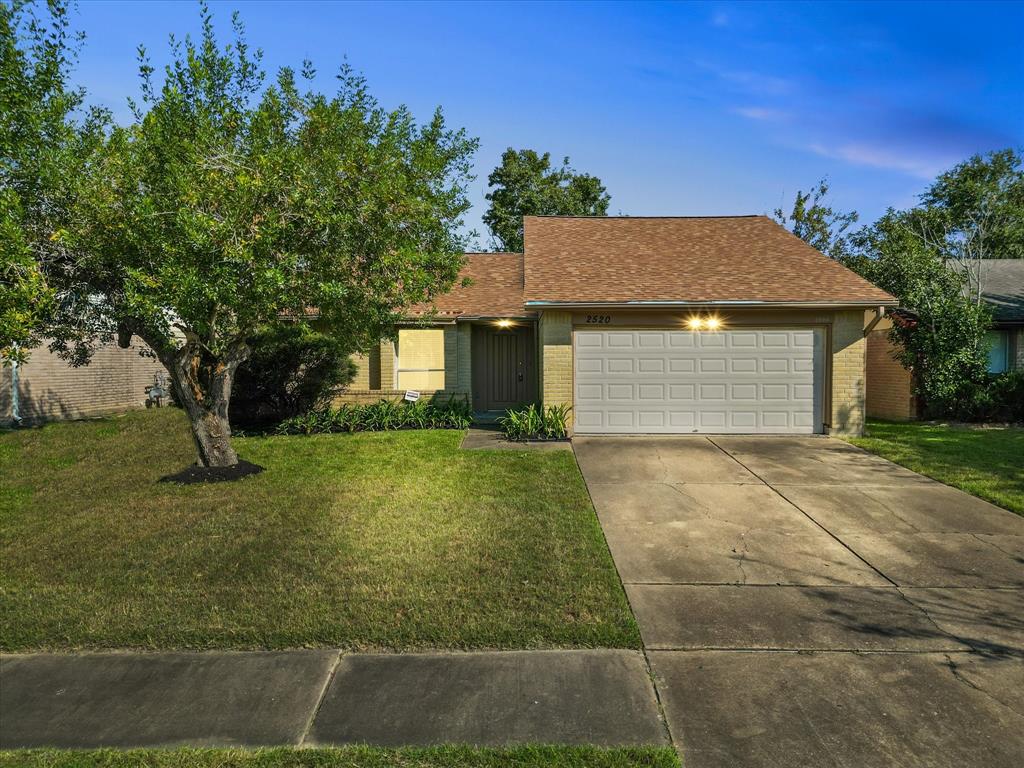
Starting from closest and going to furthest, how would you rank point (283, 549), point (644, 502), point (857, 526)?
point (283, 549) < point (857, 526) < point (644, 502)

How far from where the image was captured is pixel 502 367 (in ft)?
52.8

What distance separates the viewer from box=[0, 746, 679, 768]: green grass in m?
2.85

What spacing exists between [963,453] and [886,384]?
643 centimetres

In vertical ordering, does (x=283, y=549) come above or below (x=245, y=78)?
below

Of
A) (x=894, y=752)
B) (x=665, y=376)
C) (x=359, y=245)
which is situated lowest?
(x=894, y=752)

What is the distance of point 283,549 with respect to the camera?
580 cm

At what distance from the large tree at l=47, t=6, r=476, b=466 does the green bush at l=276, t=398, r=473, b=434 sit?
Result: 350 centimetres

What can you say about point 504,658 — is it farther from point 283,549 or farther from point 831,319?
point 831,319

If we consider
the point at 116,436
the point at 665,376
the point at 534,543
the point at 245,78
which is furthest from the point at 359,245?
the point at 116,436

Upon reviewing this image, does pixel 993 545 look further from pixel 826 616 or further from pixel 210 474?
pixel 210 474

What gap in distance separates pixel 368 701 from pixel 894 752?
280cm

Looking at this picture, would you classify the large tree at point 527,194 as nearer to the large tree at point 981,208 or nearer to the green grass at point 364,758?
the large tree at point 981,208

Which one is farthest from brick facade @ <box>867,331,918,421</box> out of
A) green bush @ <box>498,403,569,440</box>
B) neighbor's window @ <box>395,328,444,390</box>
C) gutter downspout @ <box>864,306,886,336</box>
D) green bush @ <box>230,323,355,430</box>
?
green bush @ <box>230,323,355,430</box>

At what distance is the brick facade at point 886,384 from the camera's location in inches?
596
